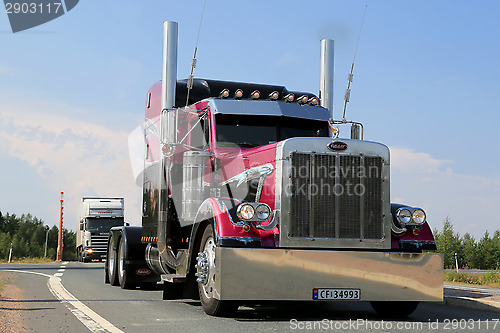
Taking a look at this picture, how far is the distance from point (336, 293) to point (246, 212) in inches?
62.4

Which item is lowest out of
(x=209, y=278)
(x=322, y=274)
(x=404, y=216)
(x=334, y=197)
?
(x=209, y=278)

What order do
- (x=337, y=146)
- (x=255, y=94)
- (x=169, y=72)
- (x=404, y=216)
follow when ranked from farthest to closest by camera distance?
(x=169, y=72)
(x=255, y=94)
(x=404, y=216)
(x=337, y=146)

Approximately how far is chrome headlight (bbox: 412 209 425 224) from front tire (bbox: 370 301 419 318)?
4.07ft

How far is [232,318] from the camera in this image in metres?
9.03

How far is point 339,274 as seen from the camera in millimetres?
8797

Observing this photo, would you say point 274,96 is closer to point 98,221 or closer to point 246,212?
point 246,212

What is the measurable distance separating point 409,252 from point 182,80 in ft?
18.7

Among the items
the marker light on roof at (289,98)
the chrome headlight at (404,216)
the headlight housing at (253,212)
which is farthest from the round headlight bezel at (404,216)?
the marker light on roof at (289,98)

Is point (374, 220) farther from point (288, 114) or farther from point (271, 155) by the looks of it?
point (288, 114)

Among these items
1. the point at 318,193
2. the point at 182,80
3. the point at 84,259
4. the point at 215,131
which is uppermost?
the point at 182,80

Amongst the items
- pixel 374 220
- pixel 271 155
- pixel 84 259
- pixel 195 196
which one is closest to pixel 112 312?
pixel 195 196

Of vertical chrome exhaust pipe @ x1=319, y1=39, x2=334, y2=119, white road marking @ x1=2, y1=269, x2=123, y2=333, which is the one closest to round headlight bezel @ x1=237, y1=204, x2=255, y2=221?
white road marking @ x1=2, y1=269, x2=123, y2=333

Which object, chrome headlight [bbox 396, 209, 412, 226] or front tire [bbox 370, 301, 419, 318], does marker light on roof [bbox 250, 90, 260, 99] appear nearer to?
chrome headlight [bbox 396, 209, 412, 226]

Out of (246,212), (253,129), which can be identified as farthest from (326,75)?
(246,212)
